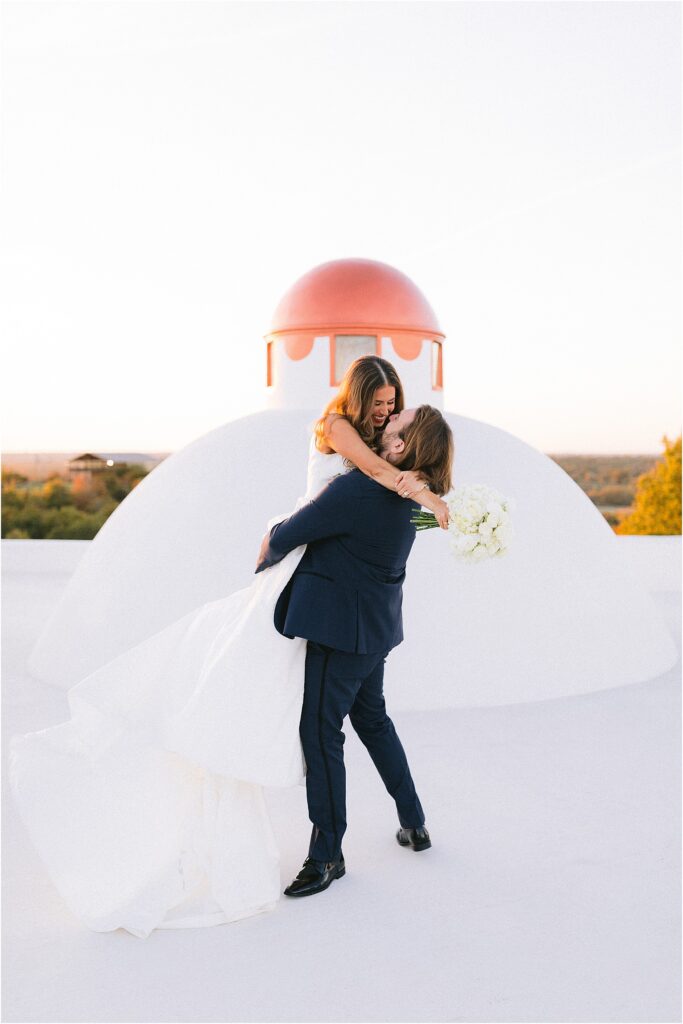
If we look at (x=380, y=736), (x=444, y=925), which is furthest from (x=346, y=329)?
(x=444, y=925)

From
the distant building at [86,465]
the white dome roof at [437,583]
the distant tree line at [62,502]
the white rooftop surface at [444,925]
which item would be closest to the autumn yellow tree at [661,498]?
the distant tree line at [62,502]

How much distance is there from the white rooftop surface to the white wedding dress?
123mm

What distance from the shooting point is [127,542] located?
21.1 ft

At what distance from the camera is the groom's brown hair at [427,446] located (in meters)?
2.95

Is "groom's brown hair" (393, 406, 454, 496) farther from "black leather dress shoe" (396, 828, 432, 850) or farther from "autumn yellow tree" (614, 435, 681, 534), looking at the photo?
"autumn yellow tree" (614, 435, 681, 534)

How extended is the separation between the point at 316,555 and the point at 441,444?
552 millimetres

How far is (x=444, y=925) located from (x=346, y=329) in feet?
17.6

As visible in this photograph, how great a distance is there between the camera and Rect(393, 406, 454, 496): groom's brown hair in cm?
295

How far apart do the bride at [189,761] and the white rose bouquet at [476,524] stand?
19cm

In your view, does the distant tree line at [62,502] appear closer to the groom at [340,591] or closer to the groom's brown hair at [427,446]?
the groom at [340,591]

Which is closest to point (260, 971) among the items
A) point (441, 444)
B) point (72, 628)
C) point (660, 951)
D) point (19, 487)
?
point (660, 951)

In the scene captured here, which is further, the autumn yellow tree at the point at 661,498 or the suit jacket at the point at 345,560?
the autumn yellow tree at the point at 661,498

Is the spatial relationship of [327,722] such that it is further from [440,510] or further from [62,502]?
[62,502]

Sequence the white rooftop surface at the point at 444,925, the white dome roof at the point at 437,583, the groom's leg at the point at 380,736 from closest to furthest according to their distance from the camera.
Result: 1. the white rooftop surface at the point at 444,925
2. the groom's leg at the point at 380,736
3. the white dome roof at the point at 437,583
